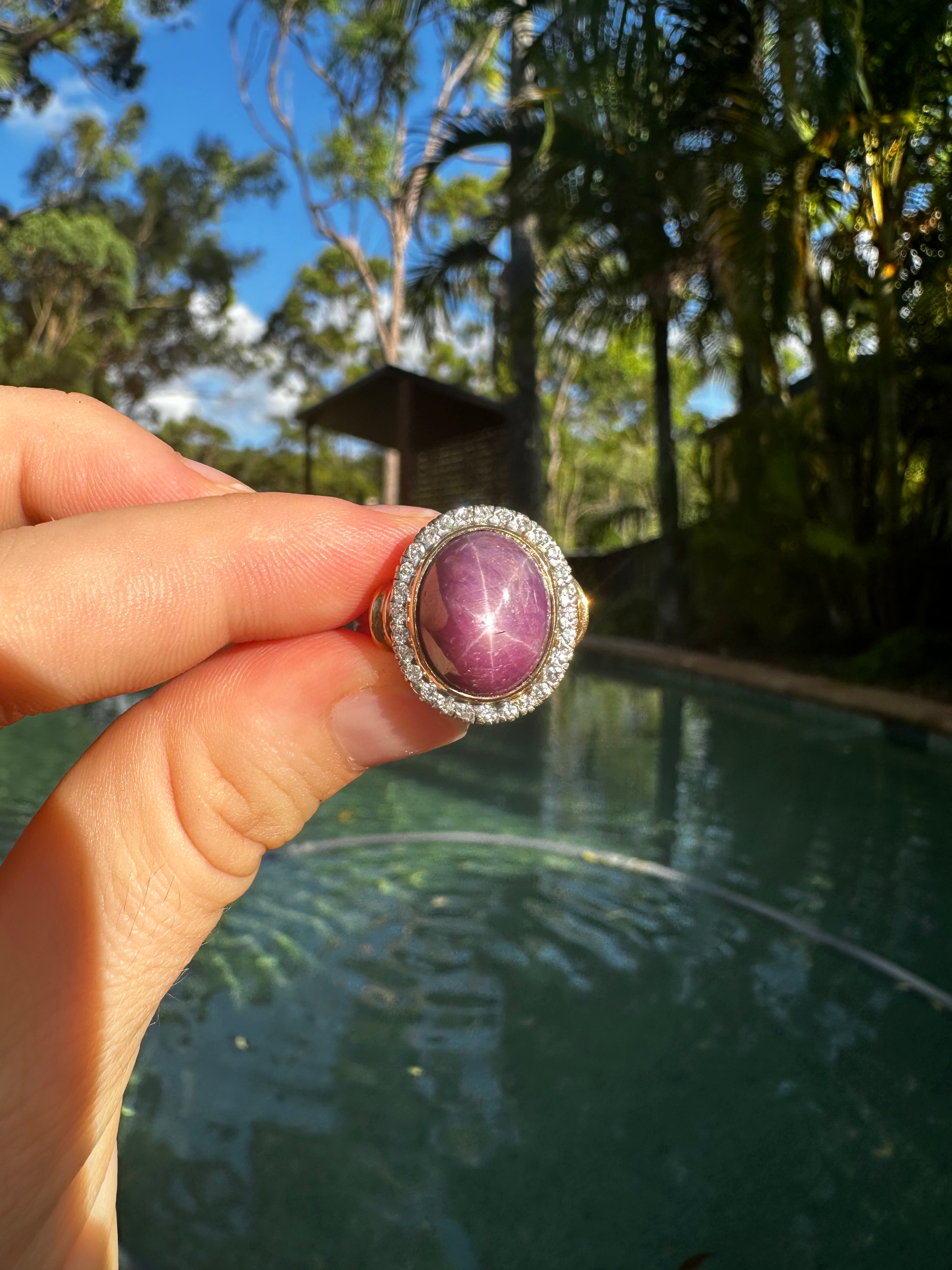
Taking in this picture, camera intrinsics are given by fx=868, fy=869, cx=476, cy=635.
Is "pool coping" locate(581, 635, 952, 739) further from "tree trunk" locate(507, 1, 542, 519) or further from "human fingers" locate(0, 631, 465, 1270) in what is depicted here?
"human fingers" locate(0, 631, 465, 1270)

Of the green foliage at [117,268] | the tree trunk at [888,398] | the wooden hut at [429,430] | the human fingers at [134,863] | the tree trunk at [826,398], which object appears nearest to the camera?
the human fingers at [134,863]

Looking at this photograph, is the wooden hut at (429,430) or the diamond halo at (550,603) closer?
the diamond halo at (550,603)

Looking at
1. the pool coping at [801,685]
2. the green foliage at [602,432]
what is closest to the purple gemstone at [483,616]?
the pool coping at [801,685]

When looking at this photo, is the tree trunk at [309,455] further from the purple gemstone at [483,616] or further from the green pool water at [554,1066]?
the purple gemstone at [483,616]

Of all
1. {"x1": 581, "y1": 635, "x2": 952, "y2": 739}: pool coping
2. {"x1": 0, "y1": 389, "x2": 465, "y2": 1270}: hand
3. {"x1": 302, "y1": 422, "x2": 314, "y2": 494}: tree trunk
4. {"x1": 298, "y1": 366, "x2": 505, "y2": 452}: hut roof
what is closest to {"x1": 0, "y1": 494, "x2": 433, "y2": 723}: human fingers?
{"x1": 0, "y1": 389, "x2": 465, "y2": 1270}: hand

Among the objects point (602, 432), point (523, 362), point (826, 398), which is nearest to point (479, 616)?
point (826, 398)

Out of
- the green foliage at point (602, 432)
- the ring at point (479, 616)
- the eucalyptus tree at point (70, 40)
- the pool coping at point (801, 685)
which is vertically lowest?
the pool coping at point (801, 685)
